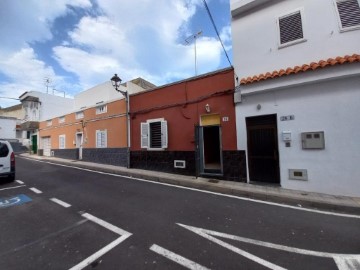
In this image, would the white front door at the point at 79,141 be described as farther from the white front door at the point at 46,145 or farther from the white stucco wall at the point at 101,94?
the white front door at the point at 46,145

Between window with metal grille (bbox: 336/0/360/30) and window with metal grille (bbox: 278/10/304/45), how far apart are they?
1.01m

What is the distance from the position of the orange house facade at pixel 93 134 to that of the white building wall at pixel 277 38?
24.5 feet

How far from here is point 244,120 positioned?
23.8 feet

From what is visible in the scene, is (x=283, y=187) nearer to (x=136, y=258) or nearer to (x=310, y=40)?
(x=310, y=40)

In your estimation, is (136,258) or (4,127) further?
(4,127)

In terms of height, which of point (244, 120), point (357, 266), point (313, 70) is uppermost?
point (313, 70)

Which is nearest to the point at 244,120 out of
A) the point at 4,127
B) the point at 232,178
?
the point at 232,178

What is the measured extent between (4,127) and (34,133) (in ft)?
36.4

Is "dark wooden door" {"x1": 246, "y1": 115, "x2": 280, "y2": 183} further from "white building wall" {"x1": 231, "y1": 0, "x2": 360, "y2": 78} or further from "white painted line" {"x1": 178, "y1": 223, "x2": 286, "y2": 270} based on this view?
"white painted line" {"x1": 178, "y1": 223, "x2": 286, "y2": 270}

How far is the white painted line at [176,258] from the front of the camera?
8.80 feet

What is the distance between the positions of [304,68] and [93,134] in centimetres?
1308

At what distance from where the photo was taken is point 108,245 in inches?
128

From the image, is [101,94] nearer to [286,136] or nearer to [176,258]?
[286,136]

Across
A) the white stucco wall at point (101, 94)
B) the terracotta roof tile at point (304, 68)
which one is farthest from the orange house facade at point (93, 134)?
the terracotta roof tile at point (304, 68)
